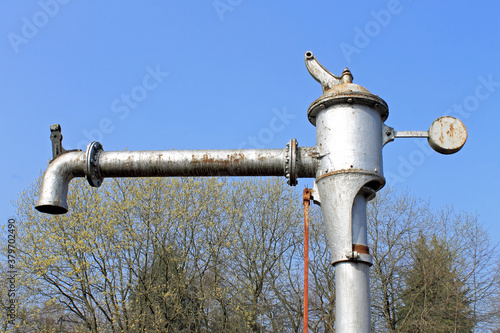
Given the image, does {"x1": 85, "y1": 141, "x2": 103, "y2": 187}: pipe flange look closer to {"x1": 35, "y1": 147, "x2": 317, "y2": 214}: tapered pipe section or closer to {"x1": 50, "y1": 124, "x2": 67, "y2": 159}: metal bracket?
{"x1": 35, "y1": 147, "x2": 317, "y2": 214}: tapered pipe section

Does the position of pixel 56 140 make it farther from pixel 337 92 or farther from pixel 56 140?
pixel 337 92

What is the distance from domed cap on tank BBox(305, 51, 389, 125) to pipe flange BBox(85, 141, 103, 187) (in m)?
2.12

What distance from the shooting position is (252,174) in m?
5.15

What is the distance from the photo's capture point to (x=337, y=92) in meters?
5.07

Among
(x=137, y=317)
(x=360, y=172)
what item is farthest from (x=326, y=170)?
(x=137, y=317)

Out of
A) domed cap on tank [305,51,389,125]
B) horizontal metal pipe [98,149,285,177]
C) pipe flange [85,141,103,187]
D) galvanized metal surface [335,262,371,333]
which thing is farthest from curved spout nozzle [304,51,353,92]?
pipe flange [85,141,103,187]

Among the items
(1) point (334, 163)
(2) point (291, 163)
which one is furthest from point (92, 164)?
(1) point (334, 163)

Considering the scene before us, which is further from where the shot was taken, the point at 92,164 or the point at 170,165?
the point at 92,164

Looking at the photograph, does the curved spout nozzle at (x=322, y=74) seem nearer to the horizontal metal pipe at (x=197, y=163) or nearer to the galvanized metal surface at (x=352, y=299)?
the horizontal metal pipe at (x=197, y=163)

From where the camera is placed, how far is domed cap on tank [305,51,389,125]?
5035mm

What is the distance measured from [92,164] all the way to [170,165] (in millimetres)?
797

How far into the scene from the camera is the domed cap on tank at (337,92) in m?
5.04

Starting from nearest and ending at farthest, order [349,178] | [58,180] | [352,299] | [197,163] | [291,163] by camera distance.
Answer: [352,299] → [349,178] → [291,163] → [197,163] → [58,180]

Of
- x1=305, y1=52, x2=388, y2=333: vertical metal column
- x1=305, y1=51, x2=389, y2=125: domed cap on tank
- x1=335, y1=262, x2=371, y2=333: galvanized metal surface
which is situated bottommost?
x1=335, y1=262, x2=371, y2=333: galvanized metal surface
